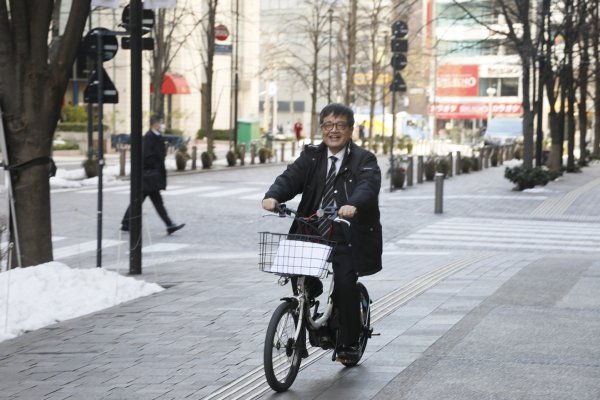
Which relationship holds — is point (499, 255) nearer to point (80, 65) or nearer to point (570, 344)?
point (570, 344)

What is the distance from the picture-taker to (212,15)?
39938 mm

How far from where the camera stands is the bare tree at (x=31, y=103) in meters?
10.9

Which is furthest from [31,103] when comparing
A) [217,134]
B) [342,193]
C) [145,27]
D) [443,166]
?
[217,134]

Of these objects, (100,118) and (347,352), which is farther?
(100,118)

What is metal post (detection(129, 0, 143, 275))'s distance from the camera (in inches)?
468

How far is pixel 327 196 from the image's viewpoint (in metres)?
6.57

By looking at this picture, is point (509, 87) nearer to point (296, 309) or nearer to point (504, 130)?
point (504, 130)

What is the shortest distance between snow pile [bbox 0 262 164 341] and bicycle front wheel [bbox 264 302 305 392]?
301 centimetres

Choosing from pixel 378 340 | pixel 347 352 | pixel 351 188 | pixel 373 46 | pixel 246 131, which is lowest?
pixel 378 340

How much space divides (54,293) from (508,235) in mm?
10215

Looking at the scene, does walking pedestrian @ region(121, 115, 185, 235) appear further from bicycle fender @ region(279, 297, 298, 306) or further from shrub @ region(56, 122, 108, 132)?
shrub @ region(56, 122, 108, 132)

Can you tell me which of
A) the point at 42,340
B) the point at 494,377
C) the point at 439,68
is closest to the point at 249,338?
the point at 42,340

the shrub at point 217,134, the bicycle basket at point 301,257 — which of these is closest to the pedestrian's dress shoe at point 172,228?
the bicycle basket at point 301,257

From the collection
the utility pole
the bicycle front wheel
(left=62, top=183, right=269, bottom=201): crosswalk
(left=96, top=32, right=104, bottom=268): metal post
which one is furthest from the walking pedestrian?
the utility pole
